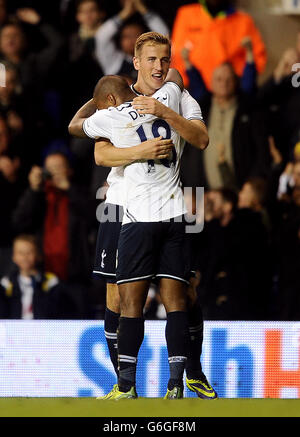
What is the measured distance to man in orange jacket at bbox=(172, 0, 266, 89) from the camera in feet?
29.9

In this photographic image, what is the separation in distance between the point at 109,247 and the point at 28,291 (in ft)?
9.26

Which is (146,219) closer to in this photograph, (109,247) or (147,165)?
(147,165)

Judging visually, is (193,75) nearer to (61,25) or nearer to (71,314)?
(61,25)

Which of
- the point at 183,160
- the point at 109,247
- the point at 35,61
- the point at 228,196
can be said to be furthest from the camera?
the point at 35,61

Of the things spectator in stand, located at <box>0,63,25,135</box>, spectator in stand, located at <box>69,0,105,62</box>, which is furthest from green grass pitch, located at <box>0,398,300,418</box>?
spectator in stand, located at <box>69,0,105,62</box>

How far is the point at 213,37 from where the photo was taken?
9.10m

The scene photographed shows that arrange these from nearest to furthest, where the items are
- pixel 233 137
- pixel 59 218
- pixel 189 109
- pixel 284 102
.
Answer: pixel 189 109 → pixel 59 218 → pixel 233 137 → pixel 284 102

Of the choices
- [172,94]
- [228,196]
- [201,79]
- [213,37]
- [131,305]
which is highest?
[213,37]

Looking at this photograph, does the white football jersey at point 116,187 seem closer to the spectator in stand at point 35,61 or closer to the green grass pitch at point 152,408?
the green grass pitch at point 152,408

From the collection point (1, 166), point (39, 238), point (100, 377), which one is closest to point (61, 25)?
point (1, 166)

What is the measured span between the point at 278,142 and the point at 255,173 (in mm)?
439

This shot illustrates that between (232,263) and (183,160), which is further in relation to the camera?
(183,160)

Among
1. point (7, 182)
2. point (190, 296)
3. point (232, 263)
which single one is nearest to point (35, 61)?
point (7, 182)

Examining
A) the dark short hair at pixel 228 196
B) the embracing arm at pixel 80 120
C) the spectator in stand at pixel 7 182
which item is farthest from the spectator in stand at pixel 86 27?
the embracing arm at pixel 80 120
